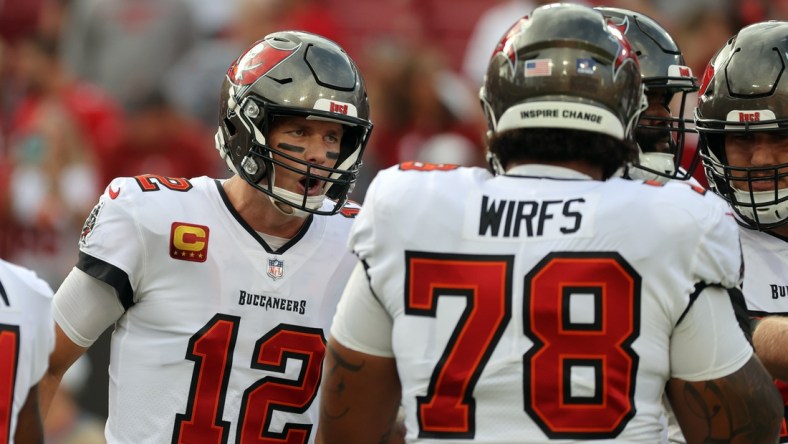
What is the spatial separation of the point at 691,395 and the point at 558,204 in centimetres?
53

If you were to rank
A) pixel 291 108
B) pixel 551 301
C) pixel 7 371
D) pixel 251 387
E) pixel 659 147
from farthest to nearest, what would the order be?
pixel 659 147
pixel 291 108
pixel 251 387
pixel 7 371
pixel 551 301

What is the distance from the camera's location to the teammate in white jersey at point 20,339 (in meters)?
2.98

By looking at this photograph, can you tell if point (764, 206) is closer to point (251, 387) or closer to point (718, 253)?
point (718, 253)

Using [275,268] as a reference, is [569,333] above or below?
above

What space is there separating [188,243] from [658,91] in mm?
1550

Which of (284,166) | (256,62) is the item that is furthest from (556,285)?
(256,62)

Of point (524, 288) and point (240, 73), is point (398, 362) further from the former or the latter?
point (240, 73)

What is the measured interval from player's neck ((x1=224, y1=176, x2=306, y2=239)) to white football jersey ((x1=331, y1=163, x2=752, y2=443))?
1164 millimetres

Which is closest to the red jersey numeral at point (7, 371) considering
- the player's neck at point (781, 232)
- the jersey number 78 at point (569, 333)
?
the jersey number 78 at point (569, 333)

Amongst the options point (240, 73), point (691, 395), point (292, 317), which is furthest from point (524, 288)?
point (240, 73)

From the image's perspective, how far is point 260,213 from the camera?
162 inches

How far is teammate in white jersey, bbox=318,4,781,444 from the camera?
9.41ft

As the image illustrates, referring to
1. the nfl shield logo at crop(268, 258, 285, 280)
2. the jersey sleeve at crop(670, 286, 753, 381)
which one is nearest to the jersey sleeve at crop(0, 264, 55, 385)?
the nfl shield logo at crop(268, 258, 285, 280)

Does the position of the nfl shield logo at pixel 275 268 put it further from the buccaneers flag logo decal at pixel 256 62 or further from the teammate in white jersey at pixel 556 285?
the teammate in white jersey at pixel 556 285
